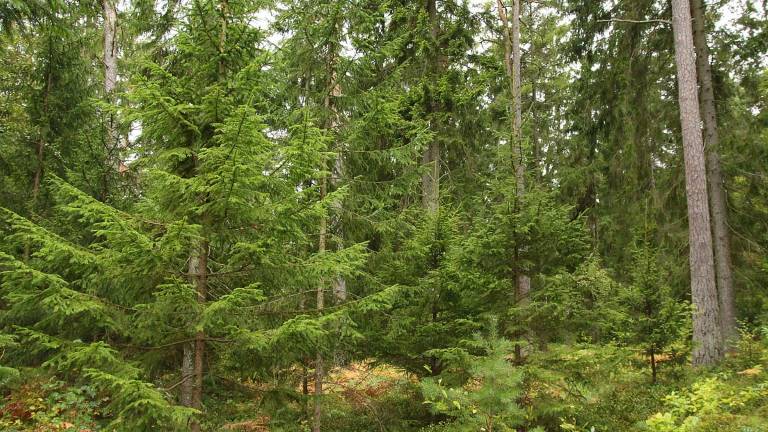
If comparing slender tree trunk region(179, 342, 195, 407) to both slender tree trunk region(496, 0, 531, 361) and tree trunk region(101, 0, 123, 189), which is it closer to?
slender tree trunk region(496, 0, 531, 361)

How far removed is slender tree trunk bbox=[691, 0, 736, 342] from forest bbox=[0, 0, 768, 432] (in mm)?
71

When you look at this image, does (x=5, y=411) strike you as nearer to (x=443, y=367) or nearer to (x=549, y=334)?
(x=443, y=367)

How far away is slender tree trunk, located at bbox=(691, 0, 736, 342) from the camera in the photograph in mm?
13094

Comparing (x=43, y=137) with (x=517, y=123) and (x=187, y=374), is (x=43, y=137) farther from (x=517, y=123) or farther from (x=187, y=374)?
(x=517, y=123)

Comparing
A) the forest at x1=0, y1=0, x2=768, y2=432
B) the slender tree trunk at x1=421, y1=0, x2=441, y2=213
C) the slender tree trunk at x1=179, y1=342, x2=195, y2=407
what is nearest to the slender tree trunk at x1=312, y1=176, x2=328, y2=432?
the forest at x1=0, y1=0, x2=768, y2=432

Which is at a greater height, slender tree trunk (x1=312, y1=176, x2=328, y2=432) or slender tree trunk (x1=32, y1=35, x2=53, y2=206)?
slender tree trunk (x1=32, y1=35, x2=53, y2=206)

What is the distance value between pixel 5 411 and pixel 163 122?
6.51m

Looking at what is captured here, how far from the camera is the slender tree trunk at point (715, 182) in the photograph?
13.1 m

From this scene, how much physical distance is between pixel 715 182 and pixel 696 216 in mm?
2946

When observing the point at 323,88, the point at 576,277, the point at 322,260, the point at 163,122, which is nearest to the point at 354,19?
the point at 323,88

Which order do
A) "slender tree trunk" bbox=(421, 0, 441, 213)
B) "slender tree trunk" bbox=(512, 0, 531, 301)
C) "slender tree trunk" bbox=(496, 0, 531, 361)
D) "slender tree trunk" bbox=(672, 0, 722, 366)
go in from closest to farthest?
"slender tree trunk" bbox=(496, 0, 531, 361), "slender tree trunk" bbox=(512, 0, 531, 301), "slender tree trunk" bbox=(672, 0, 722, 366), "slender tree trunk" bbox=(421, 0, 441, 213)

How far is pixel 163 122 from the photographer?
5.74 metres

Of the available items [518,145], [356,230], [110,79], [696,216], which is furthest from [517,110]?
[110,79]

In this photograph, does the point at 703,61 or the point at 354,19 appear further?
the point at 703,61
